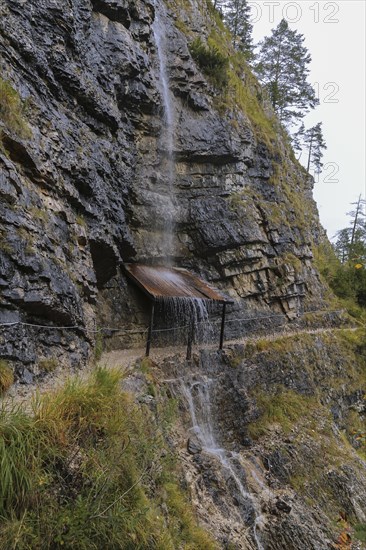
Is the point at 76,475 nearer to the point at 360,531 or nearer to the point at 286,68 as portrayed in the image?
the point at 360,531

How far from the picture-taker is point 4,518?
152 inches

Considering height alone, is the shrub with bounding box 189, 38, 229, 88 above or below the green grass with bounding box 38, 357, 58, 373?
above

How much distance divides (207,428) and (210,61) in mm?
18060

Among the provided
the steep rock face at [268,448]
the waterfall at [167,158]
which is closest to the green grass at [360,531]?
the steep rock face at [268,448]

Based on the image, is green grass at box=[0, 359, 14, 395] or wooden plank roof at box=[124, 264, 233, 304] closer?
green grass at box=[0, 359, 14, 395]

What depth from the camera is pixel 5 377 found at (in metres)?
6.49

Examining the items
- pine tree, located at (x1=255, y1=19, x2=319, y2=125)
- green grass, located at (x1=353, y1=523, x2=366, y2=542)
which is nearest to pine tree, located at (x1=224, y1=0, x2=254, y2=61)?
pine tree, located at (x1=255, y1=19, x2=319, y2=125)

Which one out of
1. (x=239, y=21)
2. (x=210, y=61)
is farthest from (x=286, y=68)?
(x=210, y=61)

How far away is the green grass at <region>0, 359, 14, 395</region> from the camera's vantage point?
6.40 meters

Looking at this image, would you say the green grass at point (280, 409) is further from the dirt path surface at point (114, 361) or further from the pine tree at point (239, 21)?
the pine tree at point (239, 21)

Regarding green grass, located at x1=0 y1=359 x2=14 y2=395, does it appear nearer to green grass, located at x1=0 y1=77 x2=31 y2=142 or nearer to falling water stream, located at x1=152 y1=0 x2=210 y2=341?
green grass, located at x1=0 y1=77 x2=31 y2=142

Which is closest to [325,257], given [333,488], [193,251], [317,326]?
[317,326]

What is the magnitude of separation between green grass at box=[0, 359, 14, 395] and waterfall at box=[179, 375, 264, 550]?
6.74 metres

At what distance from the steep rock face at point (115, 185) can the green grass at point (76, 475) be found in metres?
2.44
